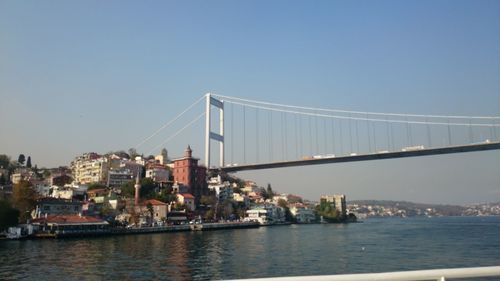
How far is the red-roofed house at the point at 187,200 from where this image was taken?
50297 millimetres

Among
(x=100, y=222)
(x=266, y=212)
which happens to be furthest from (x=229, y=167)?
(x=100, y=222)

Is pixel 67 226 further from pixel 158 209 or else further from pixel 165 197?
pixel 165 197

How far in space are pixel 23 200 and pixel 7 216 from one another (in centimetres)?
471

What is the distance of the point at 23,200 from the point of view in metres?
33.9

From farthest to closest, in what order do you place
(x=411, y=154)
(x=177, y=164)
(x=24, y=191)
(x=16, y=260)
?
(x=177, y=164) < (x=411, y=154) < (x=24, y=191) < (x=16, y=260)

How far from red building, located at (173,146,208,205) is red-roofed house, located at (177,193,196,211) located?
3067 millimetres

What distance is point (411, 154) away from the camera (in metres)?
37.3

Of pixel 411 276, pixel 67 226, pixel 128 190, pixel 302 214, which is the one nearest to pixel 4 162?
pixel 128 190

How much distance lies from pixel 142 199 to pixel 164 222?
5133mm

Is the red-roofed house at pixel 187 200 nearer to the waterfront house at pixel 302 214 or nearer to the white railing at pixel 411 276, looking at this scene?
the waterfront house at pixel 302 214

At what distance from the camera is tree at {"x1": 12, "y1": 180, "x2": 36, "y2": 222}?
33656mm

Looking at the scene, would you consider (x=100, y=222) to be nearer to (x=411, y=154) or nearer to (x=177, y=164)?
(x=177, y=164)

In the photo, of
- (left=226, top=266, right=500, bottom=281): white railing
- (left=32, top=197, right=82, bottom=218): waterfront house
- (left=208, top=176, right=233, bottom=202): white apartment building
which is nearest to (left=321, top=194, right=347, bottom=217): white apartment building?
(left=208, top=176, right=233, bottom=202): white apartment building

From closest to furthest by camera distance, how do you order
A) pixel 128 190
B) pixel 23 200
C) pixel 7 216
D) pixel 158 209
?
pixel 7 216
pixel 23 200
pixel 158 209
pixel 128 190
